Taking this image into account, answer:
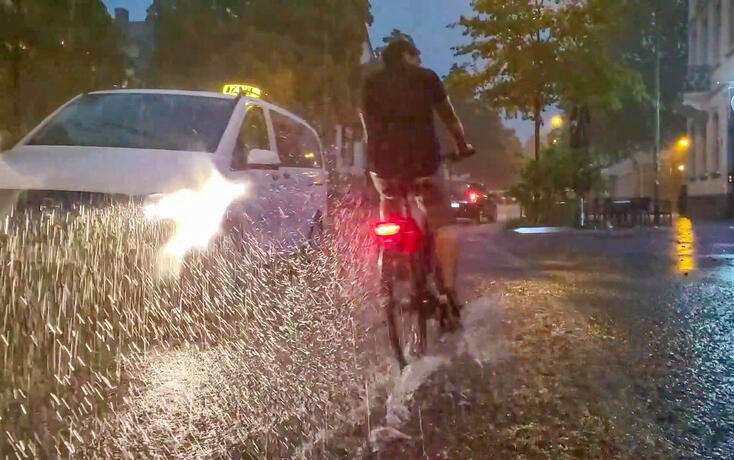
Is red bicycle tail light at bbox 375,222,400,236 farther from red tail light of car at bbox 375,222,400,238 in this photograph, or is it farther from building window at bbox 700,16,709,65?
building window at bbox 700,16,709,65

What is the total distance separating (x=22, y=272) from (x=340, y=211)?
1425cm

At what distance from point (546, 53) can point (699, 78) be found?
34.7 ft

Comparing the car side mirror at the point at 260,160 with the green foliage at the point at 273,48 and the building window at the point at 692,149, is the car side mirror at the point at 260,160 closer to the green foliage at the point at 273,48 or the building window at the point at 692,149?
the green foliage at the point at 273,48

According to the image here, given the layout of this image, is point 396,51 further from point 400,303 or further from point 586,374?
point 586,374

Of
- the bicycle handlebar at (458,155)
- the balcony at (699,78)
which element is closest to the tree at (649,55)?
the balcony at (699,78)

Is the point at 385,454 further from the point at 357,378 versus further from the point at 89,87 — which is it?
the point at 89,87

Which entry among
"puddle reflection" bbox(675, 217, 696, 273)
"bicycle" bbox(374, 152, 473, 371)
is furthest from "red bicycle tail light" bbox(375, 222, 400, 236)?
"puddle reflection" bbox(675, 217, 696, 273)

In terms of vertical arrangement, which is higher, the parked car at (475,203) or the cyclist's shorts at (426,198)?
the cyclist's shorts at (426,198)

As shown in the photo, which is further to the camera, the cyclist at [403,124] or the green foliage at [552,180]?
the green foliage at [552,180]

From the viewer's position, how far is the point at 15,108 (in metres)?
15.8

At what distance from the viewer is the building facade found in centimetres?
3175

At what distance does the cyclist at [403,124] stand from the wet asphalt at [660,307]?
1.66 metres

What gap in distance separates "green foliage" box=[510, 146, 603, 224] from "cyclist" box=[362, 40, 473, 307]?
19.5 meters

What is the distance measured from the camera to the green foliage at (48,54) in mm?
15789
